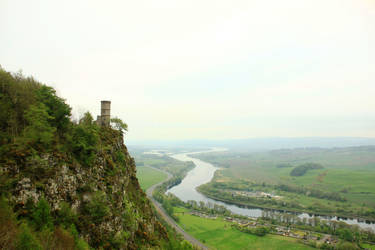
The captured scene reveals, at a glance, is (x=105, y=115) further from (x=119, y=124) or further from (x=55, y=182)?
(x=55, y=182)

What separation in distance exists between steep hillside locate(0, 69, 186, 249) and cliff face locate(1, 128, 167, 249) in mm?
51

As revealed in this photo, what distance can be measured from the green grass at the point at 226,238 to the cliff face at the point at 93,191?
33.7 meters

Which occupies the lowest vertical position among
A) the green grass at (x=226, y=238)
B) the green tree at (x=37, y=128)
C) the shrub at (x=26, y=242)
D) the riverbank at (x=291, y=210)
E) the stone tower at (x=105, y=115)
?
the riverbank at (x=291, y=210)

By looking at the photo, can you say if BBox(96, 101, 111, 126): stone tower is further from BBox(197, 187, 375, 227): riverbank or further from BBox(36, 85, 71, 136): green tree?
BBox(197, 187, 375, 227): riverbank

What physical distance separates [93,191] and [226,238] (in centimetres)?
4960

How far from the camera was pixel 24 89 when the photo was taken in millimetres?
19312

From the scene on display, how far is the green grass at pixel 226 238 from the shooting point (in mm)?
52344

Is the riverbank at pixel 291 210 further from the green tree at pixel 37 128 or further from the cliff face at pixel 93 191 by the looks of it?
the green tree at pixel 37 128

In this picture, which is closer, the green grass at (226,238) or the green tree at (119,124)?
the green tree at (119,124)

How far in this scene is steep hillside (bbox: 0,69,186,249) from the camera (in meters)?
12.9

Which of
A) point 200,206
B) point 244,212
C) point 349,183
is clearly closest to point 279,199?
point 244,212

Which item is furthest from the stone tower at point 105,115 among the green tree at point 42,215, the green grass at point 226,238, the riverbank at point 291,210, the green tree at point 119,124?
the riverbank at point 291,210

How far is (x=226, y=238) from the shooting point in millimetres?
56969

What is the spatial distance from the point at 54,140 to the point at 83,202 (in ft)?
19.3
